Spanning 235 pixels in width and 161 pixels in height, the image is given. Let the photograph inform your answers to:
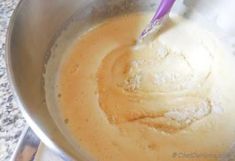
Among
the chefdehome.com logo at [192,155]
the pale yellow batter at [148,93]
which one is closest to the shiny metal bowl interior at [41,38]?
the pale yellow batter at [148,93]

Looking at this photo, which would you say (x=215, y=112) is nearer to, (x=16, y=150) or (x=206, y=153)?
(x=206, y=153)

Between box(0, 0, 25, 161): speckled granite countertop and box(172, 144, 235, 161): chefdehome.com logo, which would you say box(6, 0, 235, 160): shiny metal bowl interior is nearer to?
box(0, 0, 25, 161): speckled granite countertop

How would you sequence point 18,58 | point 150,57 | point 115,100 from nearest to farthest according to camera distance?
point 18,58 < point 115,100 < point 150,57

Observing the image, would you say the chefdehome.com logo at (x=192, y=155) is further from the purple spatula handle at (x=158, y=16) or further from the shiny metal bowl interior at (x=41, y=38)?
the purple spatula handle at (x=158, y=16)

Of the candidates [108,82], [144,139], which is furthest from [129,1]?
[144,139]

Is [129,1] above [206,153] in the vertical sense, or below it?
above

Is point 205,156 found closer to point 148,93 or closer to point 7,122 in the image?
point 148,93

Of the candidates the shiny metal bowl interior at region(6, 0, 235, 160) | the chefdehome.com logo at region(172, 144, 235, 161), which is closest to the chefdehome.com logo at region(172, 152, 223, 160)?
the chefdehome.com logo at region(172, 144, 235, 161)

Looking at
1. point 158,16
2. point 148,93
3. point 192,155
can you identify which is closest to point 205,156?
point 192,155
